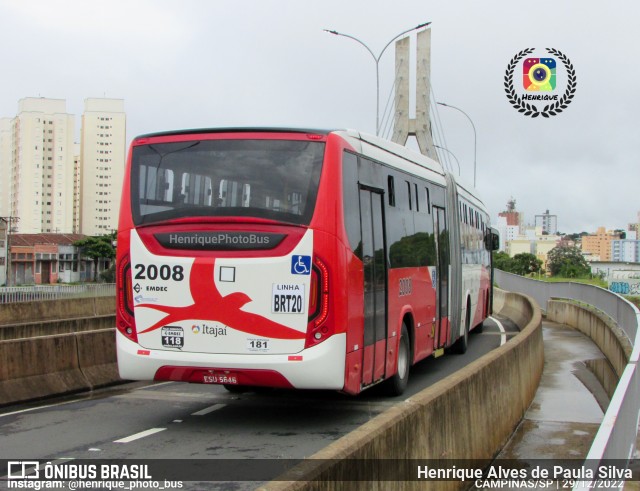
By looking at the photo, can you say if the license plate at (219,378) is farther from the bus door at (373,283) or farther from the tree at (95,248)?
the tree at (95,248)

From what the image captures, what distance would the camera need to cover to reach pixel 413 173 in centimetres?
1334

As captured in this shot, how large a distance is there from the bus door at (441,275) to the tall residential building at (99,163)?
560 feet

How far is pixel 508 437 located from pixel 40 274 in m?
112

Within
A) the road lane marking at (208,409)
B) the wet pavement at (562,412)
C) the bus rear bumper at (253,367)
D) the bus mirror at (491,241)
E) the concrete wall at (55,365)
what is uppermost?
the bus mirror at (491,241)

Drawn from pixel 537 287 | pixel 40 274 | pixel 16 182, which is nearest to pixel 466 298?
pixel 537 287

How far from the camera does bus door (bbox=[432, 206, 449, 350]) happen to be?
14986mm

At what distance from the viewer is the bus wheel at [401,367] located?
12.0m

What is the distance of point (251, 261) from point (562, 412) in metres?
5.88

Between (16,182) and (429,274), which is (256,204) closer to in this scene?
(429,274)

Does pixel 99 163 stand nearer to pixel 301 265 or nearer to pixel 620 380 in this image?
pixel 301 265

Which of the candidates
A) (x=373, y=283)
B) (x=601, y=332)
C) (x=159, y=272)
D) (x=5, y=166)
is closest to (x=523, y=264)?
(x=601, y=332)

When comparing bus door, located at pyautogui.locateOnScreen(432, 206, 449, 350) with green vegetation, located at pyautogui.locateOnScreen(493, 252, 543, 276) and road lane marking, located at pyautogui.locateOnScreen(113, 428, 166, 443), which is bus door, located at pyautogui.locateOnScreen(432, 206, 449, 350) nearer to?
road lane marking, located at pyautogui.locateOnScreen(113, 428, 166, 443)

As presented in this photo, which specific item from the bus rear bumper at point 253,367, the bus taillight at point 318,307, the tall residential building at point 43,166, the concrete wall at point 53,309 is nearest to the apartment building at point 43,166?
the tall residential building at point 43,166

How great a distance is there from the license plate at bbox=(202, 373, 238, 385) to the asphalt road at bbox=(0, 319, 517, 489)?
0.56m
